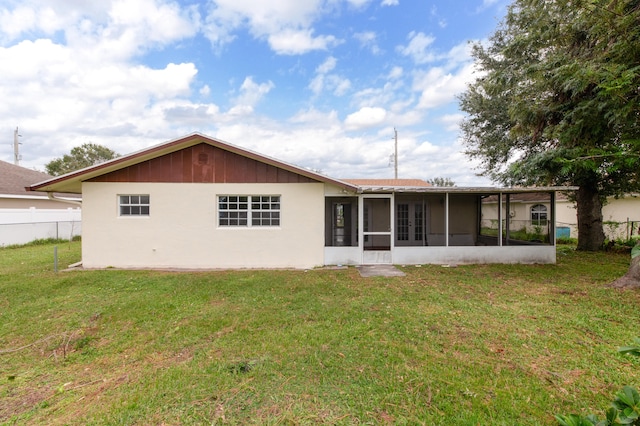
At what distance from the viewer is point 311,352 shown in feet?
12.5

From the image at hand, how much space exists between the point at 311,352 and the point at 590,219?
587 inches

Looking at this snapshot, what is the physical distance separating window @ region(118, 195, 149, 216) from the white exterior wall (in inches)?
6.5

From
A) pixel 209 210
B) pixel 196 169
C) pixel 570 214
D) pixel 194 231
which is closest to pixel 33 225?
pixel 194 231

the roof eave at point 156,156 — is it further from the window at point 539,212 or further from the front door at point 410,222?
the window at point 539,212

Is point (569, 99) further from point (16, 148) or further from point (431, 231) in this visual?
point (16, 148)

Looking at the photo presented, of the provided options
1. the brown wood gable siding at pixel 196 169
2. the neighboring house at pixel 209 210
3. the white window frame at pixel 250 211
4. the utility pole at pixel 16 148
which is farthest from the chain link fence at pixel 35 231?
the utility pole at pixel 16 148

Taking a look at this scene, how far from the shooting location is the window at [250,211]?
9570 millimetres

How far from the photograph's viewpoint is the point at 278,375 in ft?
10.8

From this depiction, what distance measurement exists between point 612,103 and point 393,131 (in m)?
22.1

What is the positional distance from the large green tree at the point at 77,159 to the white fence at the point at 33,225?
22569 mm

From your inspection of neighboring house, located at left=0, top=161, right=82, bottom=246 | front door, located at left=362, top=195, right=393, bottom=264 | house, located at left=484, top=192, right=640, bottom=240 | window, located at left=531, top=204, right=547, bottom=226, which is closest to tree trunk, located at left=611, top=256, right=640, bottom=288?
house, located at left=484, top=192, right=640, bottom=240

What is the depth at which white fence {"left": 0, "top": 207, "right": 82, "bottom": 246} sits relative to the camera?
45.4 ft

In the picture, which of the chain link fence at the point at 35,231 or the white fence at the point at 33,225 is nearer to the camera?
the chain link fence at the point at 35,231

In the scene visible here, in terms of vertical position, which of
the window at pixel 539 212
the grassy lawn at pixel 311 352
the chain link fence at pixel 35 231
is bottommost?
the grassy lawn at pixel 311 352
